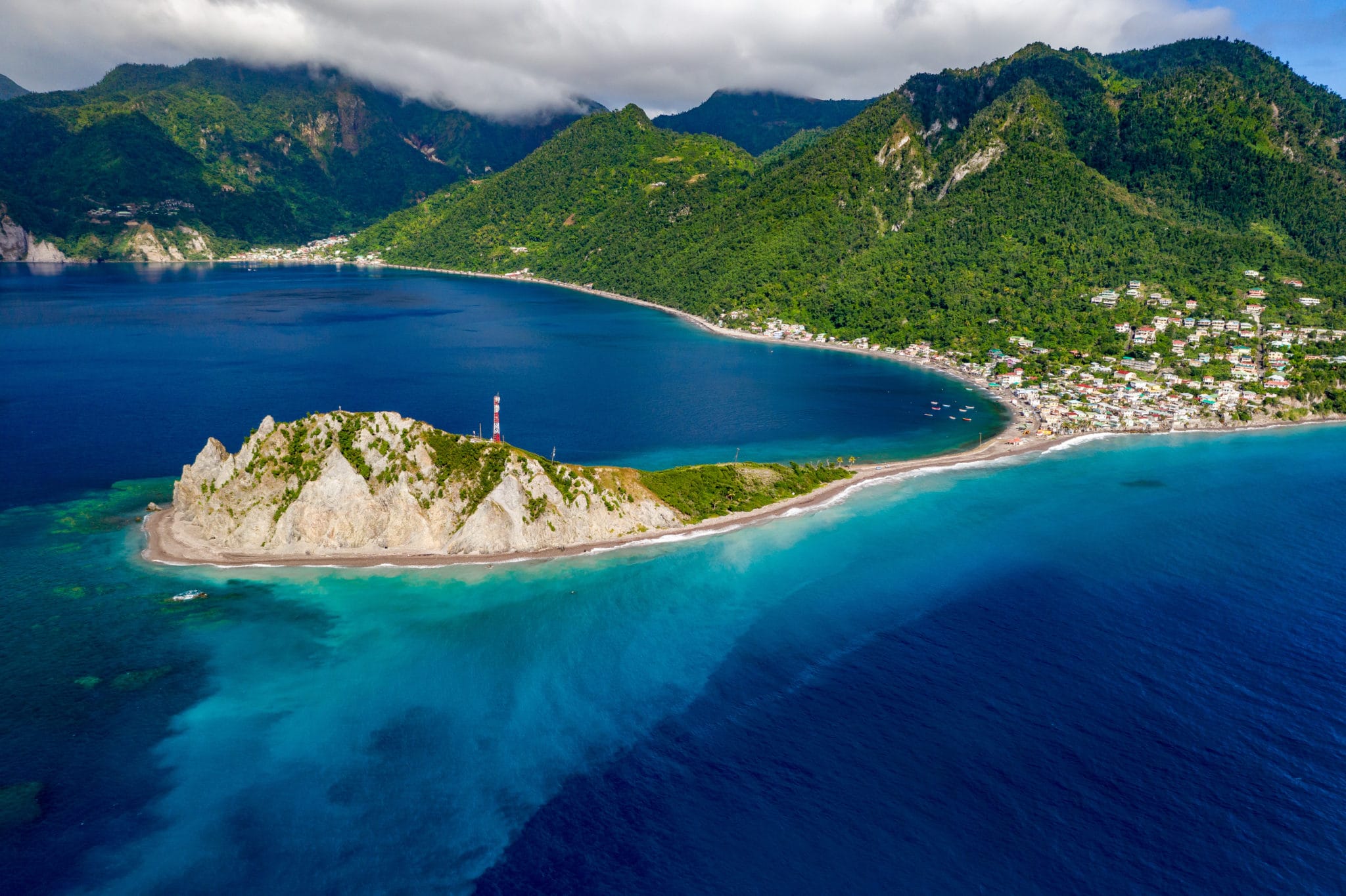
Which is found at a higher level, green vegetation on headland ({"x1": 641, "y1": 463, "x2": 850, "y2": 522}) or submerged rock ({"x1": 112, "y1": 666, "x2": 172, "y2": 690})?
green vegetation on headland ({"x1": 641, "y1": 463, "x2": 850, "y2": 522})

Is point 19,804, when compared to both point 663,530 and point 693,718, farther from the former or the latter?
point 663,530

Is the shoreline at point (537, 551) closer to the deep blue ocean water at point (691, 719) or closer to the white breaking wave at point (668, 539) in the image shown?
the white breaking wave at point (668, 539)

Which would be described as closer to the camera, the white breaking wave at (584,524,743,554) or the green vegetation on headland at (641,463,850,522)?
the white breaking wave at (584,524,743,554)

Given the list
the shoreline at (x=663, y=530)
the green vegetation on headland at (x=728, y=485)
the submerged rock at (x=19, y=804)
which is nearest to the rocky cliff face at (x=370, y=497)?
the shoreline at (x=663, y=530)

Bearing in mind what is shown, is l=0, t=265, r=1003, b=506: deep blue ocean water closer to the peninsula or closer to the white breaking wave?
the white breaking wave

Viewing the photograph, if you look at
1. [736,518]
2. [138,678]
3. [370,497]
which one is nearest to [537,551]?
[370,497]

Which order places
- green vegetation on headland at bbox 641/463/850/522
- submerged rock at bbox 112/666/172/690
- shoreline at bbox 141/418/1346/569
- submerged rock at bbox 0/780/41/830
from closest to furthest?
submerged rock at bbox 0/780/41/830
submerged rock at bbox 112/666/172/690
shoreline at bbox 141/418/1346/569
green vegetation on headland at bbox 641/463/850/522

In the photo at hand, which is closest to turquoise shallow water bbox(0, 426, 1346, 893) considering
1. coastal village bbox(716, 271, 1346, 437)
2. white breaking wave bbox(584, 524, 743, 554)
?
white breaking wave bbox(584, 524, 743, 554)

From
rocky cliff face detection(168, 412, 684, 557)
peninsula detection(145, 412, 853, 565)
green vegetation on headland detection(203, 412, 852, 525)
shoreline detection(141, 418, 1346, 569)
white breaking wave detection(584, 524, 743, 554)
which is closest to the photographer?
shoreline detection(141, 418, 1346, 569)

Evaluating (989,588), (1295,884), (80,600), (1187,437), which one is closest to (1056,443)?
(1187,437)
